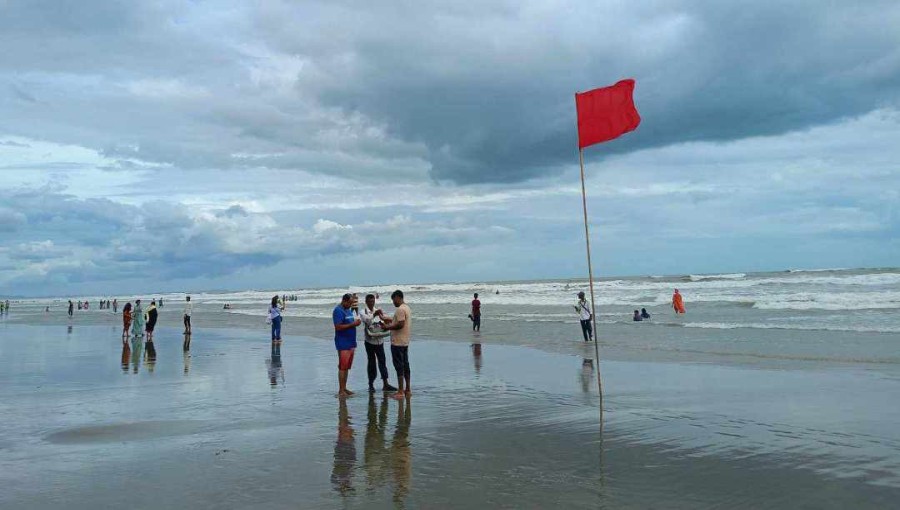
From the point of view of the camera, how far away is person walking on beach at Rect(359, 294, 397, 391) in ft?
40.2

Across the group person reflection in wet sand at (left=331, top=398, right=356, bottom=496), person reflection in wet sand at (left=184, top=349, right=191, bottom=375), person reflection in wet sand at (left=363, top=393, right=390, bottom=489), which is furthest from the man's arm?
person reflection in wet sand at (left=184, top=349, right=191, bottom=375)

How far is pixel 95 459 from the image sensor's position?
7746 millimetres

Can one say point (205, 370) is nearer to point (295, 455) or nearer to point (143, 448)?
point (143, 448)

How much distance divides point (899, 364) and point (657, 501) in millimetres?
13000

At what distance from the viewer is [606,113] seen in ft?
37.2

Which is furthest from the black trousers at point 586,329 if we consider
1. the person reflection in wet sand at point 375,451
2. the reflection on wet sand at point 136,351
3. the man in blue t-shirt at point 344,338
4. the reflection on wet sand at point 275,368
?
the reflection on wet sand at point 136,351

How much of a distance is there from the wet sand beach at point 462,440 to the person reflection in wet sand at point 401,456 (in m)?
0.03

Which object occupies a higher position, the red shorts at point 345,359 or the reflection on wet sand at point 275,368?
the red shorts at point 345,359

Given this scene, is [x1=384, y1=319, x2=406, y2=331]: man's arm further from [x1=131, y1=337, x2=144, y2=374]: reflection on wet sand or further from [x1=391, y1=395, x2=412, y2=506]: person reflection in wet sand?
[x1=131, y1=337, x2=144, y2=374]: reflection on wet sand

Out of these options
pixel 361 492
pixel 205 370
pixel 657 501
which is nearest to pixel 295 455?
pixel 361 492

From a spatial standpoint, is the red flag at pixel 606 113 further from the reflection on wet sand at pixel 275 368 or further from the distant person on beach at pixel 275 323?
the distant person on beach at pixel 275 323

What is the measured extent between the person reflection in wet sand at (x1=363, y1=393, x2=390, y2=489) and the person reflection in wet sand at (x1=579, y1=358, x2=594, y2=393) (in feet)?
14.1

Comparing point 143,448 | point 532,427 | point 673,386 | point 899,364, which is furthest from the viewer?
point 899,364

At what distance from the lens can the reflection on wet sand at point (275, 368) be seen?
1460 cm
